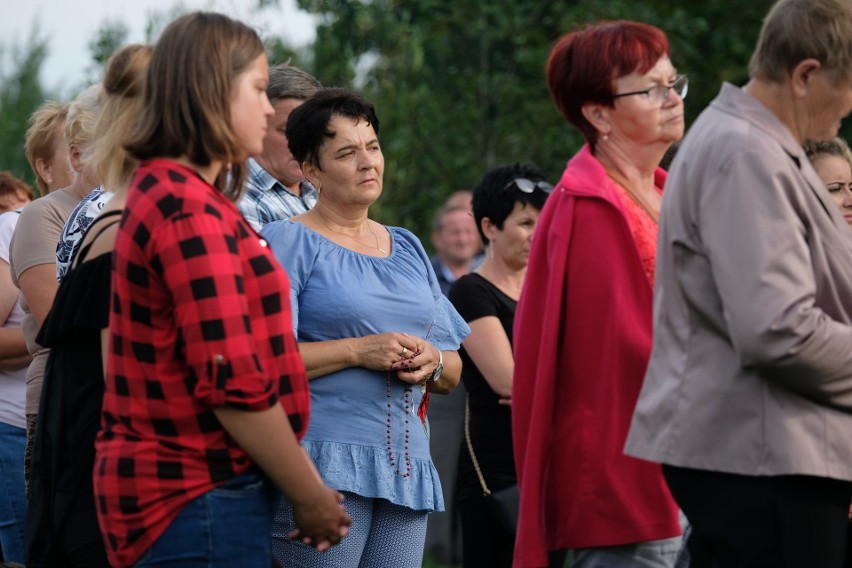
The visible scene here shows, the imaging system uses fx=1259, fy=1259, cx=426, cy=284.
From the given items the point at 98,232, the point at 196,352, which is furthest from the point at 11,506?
the point at 196,352

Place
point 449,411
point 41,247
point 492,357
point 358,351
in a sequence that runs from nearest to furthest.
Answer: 1. point 358,351
2. point 41,247
3. point 492,357
4. point 449,411

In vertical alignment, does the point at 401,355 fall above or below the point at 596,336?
below

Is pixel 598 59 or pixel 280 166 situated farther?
pixel 280 166

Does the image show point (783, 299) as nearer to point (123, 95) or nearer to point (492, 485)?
point (123, 95)

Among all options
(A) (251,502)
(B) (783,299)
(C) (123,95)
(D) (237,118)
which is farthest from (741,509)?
(C) (123,95)

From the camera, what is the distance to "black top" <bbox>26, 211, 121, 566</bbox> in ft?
9.20

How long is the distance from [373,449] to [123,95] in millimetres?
1405

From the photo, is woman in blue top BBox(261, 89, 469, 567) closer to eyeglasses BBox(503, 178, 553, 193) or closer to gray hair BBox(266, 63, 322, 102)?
gray hair BBox(266, 63, 322, 102)

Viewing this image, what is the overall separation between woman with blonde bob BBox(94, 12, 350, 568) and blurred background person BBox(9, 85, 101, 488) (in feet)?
4.78

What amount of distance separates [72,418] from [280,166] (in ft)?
6.47

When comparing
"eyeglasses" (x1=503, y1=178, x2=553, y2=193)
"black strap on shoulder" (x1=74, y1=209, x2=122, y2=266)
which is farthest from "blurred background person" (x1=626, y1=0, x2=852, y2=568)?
"eyeglasses" (x1=503, y1=178, x2=553, y2=193)

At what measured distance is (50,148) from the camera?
202 inches

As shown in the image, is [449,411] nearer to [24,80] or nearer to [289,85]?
[289,85]

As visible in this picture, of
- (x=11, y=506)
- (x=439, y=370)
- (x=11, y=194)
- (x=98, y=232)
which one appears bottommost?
(x=11, y=506)
